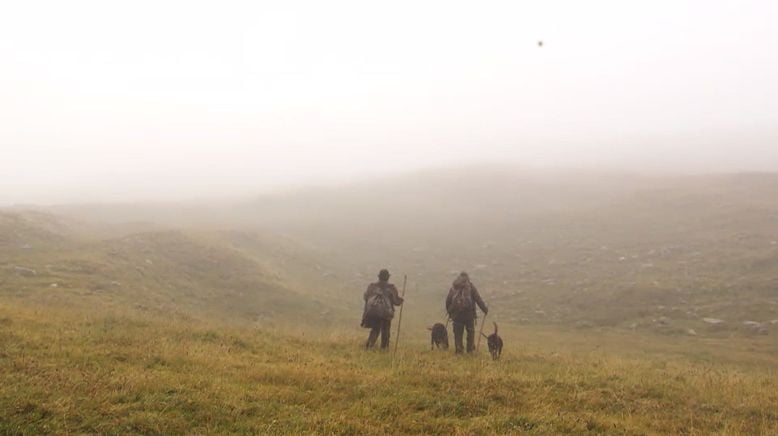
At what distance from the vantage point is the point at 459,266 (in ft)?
147

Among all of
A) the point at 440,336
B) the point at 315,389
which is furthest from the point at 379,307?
the point at 315,389

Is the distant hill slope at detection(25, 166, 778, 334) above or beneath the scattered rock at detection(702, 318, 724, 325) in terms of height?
above

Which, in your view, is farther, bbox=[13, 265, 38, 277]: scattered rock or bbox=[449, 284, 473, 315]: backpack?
bbox=[13, 265, 38, 277]: scattered rock

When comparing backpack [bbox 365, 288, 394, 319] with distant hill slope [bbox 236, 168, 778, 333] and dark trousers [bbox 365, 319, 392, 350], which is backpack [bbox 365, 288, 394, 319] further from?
distant hill slope [bbox 236, 168, 778, 333]

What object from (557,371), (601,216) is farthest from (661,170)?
(557,371)

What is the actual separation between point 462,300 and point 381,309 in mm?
2679

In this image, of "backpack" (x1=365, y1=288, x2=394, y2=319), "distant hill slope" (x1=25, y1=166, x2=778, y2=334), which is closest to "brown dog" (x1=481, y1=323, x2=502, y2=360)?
"backpack" (x1=365, y1=288, x2=394, y2=319)

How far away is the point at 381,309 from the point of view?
55.7 ft

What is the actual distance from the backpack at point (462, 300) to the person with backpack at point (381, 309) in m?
1.78

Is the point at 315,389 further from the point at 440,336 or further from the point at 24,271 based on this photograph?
the point at 24,271

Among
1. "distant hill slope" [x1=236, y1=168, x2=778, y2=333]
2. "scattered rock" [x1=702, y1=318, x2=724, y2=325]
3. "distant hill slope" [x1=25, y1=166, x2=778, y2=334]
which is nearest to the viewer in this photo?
"scattered rock" [x1=702, y1=318, x2=724, y2=325]

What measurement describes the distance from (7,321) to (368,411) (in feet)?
36.5

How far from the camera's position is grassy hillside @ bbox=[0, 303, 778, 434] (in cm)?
867

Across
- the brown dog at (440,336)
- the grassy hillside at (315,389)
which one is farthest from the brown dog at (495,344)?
the brown dog at (440,336)
